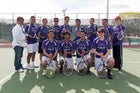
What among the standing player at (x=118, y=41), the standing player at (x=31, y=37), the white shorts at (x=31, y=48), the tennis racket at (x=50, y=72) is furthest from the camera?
the white shorts at (x=31, y=48)

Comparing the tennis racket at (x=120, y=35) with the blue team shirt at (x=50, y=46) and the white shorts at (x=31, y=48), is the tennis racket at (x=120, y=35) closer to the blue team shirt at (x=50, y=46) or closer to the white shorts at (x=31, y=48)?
the blue team shirt at (x=50, y=46)

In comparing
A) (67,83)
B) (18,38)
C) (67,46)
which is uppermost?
(18,38)

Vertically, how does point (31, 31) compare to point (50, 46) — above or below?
above

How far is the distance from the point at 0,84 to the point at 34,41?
2808 mm

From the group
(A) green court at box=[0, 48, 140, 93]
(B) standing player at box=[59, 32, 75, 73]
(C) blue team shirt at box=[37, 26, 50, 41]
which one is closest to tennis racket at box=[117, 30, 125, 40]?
(A) green court at box=[0, 48, 140, 93]

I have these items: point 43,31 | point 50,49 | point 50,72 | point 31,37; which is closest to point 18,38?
point 31,37

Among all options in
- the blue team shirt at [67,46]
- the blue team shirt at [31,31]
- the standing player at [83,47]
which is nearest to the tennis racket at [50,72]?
the blue team shirt at [67,46]

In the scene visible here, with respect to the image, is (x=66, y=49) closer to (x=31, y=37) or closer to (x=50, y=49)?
(x=50, y=49)

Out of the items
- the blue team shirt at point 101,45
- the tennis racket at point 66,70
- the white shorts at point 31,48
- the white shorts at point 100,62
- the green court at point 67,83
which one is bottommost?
the green court at point 67,83

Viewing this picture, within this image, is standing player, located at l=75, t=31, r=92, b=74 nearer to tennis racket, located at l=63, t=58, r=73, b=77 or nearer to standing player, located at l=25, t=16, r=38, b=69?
tennis racket, located at l=63, t=58, r=73, b=77

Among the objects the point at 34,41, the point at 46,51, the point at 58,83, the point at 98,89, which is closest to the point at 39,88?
the point at 58,83

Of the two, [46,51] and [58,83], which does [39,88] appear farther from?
[46,51]

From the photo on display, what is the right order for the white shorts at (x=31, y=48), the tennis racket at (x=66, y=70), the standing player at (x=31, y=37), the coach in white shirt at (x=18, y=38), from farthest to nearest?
the white shorts at (x=31, y=48), the standing player at (x=31, y=37), the coach in white shirt at (x=18, y=38), the tennis racket at (x=66, y=70)

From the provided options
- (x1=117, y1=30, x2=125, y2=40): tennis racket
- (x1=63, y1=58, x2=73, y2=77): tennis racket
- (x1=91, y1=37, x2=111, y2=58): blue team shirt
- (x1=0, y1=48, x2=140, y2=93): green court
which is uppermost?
(x1=117, y1=30, x2=125, y2=40): tennis racket
